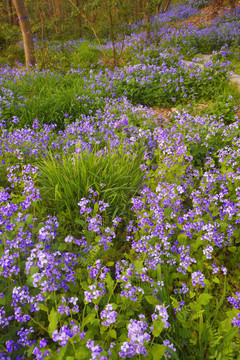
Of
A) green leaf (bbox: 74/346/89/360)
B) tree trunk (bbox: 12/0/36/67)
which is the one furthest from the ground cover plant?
tree trunk (bbox: 12/0/36/67)

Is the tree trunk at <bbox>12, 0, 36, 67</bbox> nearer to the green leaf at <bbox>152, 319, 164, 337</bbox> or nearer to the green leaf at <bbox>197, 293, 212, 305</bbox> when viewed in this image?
the green leaf at <bbox>197, 293, 212, 305</bbox>

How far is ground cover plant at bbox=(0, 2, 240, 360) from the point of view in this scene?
1796 millimetres

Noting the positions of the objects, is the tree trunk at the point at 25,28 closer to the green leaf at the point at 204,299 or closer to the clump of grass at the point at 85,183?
the clump of grass at the point at 85,183

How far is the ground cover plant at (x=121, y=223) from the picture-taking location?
1.80 m

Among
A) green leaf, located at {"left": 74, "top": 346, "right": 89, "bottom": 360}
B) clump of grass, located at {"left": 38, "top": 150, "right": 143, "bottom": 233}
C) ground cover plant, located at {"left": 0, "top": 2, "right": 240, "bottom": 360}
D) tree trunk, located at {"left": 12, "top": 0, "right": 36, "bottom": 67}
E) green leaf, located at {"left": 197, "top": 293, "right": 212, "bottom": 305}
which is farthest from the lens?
tree trunk, located at {"left": 12, "top": 0, "right": 36, "bottom": 67}

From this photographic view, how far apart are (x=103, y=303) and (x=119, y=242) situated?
104cm

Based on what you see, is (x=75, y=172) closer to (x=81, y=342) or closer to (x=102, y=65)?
(x=81, y=342)

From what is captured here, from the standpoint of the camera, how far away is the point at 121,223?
3277 mm

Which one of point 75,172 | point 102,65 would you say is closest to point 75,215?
point 75,172

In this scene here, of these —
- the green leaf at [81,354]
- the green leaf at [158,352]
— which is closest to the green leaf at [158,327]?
the green leaf at [158,352]

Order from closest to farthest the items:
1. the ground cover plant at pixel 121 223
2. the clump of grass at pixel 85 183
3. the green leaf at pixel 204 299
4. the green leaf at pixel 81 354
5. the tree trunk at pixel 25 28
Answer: the green leaf at pixel 81 354 → the ground cover plant at pixel 121 223 → the green leaf at pixel 204 299 → the clump of grass at pixel 85 183 → the tree trunk at pixel 25 28

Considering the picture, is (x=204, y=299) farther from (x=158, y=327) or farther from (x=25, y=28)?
(x=25, y=28)

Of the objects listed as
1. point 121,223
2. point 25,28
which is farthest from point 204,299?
point 25,28

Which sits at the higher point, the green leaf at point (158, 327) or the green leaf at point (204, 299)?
the green leaf at point (204, 299)
